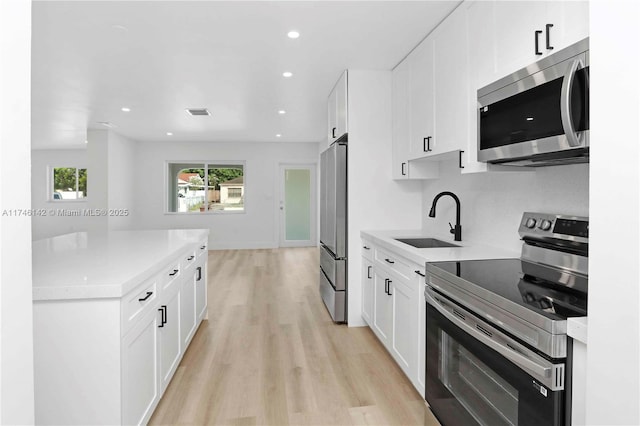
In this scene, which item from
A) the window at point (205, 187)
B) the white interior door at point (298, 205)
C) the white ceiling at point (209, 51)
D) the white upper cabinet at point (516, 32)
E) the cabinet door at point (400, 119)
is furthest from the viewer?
the white interior door at point (298, 205)

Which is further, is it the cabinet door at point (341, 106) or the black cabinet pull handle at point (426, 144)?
the cabinet door at point (341, 106)

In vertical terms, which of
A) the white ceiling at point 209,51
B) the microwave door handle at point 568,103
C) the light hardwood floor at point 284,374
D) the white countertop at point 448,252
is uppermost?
the white ceiling at point 209,51

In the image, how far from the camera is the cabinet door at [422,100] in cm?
265

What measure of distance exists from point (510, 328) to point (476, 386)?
0.37 m

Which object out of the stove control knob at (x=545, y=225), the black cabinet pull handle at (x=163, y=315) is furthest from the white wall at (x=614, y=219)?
the black cabinet pull handle at (x=163, y=315)

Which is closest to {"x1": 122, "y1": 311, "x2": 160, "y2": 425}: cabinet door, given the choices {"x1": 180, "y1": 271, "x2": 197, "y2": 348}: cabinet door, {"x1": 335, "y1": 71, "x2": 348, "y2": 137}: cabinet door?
{"x1": 180, "y1": 271, "x2": 197, "y2": 348}: cabinet door

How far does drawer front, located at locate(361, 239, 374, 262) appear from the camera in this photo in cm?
320

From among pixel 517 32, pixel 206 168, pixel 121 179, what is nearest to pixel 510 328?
pixel 517 32

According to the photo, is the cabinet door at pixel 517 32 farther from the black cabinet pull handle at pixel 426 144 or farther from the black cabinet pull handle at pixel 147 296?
the black cabinet pull handle at pixel 147 296

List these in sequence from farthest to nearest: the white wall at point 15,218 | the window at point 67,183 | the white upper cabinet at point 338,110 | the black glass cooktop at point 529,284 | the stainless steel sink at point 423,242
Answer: the window at point 67,183 < the white upper cabinet at point 338,110 < the stainless steel sink at point 423,242 < the black glass cooktop at point 529,284 < the white wall at point 15,218

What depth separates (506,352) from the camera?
1.26 meters

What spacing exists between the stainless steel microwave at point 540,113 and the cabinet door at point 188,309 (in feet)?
6.87

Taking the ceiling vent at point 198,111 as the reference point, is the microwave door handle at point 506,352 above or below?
below

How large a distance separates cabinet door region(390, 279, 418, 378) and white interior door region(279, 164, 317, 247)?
6.28 metres
